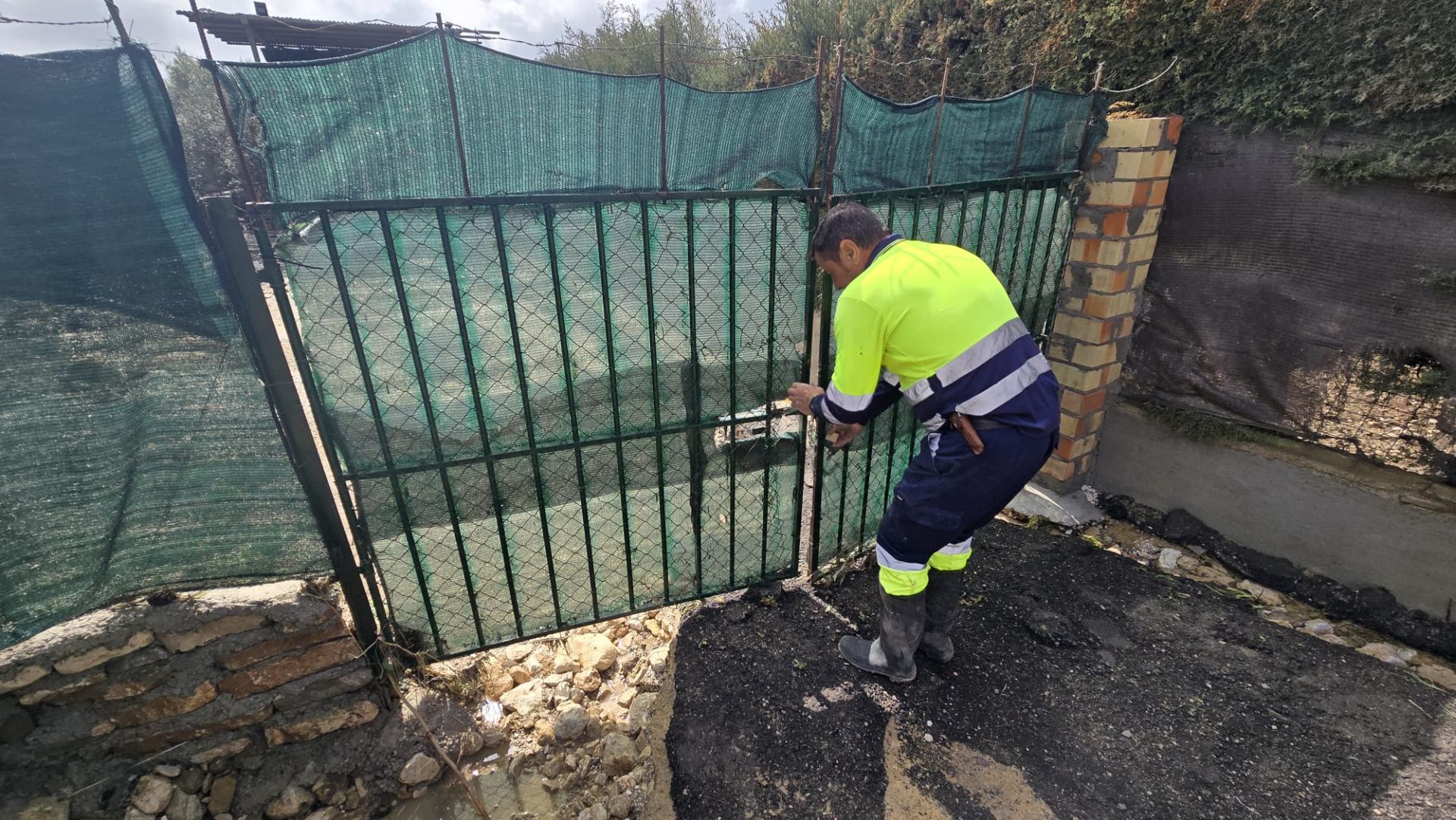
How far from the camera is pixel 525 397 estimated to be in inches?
96.5

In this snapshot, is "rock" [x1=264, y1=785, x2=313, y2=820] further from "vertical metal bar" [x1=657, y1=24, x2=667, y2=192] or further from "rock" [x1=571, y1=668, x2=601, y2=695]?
"vertical metal bar" [x1=657, y1=24, x2=667, y2=192]

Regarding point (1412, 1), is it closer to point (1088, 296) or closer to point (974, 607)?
point (1088, 296)

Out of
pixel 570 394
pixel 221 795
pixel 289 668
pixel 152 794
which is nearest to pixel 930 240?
pixel 570 394

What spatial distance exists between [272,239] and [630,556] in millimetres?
1832

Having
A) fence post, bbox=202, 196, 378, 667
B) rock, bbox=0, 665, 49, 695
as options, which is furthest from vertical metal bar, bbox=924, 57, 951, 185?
rock, bbox=0, 665, 49, 695

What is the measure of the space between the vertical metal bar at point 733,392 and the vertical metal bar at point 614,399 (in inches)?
19.6

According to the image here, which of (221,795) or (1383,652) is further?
(1383,652)

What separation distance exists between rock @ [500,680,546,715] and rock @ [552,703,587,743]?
20cm

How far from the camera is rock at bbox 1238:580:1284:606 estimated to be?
3.58 m

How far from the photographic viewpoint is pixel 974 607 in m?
3.26

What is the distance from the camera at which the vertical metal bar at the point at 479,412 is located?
2148 mm

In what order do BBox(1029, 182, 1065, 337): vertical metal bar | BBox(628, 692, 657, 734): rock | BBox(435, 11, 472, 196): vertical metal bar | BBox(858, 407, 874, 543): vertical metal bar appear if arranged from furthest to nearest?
BBox(1029, 182, 1065, 337): vertical metal bar < BBox(858, 407, 874, 543): vertical metal bar < BBox(628, 692, 657, 734): rock < BBox(435, 11, 472, 196): vertical metal bar

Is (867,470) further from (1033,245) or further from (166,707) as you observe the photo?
(166,707)

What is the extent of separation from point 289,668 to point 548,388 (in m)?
1.51
